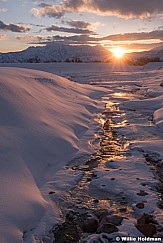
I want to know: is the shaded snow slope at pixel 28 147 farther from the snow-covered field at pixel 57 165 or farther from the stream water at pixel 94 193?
the stream water at pixel 94 193

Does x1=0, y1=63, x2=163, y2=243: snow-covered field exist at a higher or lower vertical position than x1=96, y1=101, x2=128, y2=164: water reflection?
higher

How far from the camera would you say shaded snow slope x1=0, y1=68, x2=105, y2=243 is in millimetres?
5703

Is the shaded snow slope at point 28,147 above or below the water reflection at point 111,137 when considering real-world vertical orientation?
above

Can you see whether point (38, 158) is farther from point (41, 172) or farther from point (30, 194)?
point (30, 194)

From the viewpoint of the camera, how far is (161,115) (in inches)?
584

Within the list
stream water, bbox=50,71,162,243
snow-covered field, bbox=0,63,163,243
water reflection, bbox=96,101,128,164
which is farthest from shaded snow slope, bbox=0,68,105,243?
water reflection, bbox=96,101,128,164

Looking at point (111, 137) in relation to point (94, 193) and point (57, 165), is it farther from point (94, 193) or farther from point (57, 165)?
point (94, 193)

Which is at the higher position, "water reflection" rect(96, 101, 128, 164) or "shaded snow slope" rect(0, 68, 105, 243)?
"shaded snow slope" rect(0, 68, 105, 243)

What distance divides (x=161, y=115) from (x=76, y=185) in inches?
341

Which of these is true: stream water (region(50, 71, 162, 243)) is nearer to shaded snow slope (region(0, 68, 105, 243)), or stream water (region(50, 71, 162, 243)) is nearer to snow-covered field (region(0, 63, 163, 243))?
snow-covered field (region(0, 63, 163, 243))

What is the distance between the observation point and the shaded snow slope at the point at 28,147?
570 cm

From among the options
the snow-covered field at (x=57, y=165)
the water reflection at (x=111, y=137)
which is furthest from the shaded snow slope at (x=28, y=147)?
the water reflection at (x=111, y=137)

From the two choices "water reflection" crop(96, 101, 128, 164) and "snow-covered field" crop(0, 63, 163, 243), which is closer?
"snow-covered field" crop(0, 63, 163, 243)

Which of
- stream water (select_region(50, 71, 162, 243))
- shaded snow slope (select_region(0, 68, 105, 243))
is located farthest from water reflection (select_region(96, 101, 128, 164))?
shaded snow slope (select_region(0, 68, 105, 243))
